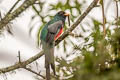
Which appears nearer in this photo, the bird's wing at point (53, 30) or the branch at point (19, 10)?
the branch at point (19, 10)

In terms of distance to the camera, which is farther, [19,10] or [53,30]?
[53,30]

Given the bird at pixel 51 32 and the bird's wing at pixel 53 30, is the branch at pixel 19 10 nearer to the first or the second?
the bird at pixel 51 32

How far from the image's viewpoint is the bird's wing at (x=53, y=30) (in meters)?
3.23

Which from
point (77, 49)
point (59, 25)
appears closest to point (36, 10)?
point (59, 25)

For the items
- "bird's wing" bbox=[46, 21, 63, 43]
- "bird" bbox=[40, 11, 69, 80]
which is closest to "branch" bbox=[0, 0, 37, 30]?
"bird" bbox=[40, 11, 69, 80]

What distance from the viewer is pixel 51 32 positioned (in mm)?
3451

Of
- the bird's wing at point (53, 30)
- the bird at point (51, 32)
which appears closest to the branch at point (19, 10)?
the bird at point (51, 32)

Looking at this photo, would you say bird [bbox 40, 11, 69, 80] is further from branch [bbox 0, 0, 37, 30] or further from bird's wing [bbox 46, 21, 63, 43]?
branch [bbox 0, 0, 37, 30]

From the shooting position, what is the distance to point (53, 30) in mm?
3539

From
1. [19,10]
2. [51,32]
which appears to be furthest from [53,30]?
[19,10]

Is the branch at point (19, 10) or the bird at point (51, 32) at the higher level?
the branch at point (19, 10)

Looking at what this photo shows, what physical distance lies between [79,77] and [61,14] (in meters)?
3.88

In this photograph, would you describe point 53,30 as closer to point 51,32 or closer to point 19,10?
point 51,32

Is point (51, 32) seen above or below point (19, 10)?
below
